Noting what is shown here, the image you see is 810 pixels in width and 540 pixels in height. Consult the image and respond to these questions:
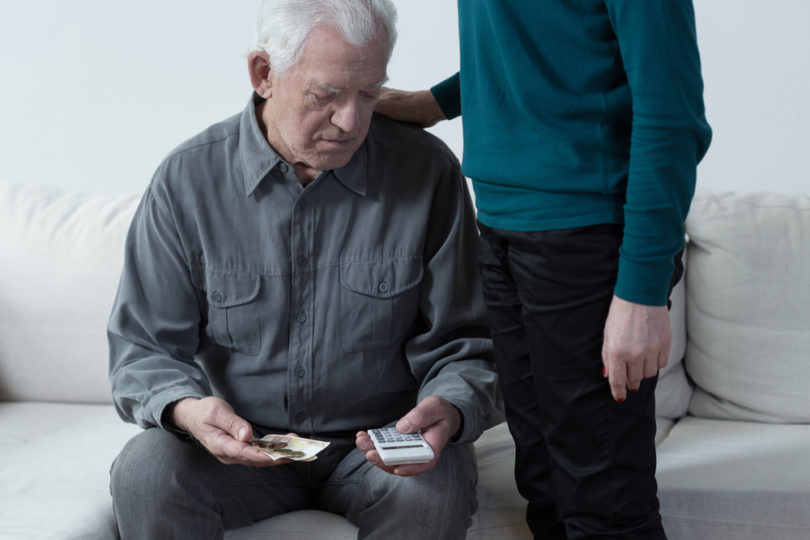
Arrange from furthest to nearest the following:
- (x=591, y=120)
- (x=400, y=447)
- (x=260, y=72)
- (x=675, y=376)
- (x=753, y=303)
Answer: (x=675, y=376) < (x=753, y=303) < (x=260, y=72) < (x=400, y=447) < (x=591, y=120)

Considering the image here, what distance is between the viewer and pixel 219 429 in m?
1.38

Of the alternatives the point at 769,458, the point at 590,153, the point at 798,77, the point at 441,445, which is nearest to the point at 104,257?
the point at 441,445

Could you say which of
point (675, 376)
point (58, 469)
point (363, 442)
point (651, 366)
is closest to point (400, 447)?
point (363, 442)

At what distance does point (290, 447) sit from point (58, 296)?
3.03ft

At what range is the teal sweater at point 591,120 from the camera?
3.42ft

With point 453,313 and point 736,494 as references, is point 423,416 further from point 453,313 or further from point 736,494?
point 736,494

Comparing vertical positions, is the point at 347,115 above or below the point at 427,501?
above

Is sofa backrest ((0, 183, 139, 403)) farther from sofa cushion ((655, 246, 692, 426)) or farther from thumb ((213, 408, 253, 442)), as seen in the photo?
sofa cushion ((655, 246, 692, 426))

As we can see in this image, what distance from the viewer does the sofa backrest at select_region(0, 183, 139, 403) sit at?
204 cm

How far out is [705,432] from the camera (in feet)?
6.16

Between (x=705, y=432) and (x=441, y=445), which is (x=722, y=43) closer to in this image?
(x=705, y=432)

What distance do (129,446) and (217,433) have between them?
0.58 feet

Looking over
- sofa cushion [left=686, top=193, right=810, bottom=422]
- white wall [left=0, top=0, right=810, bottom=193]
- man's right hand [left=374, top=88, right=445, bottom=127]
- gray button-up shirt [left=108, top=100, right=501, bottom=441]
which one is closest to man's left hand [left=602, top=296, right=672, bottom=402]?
gray button-up shirt [left=108, top=100, right=501, bottom=441]

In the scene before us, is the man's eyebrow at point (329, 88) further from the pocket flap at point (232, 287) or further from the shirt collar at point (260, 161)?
the pocket flap at point (232, 287)
